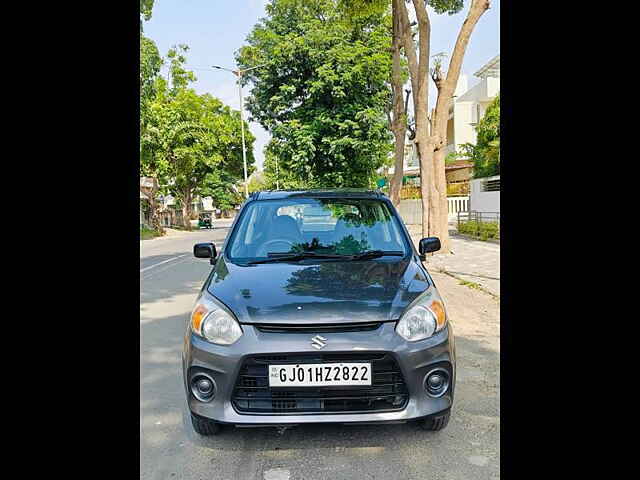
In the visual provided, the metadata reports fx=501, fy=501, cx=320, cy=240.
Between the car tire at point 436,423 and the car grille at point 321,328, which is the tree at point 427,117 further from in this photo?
the car grille at point 321,328

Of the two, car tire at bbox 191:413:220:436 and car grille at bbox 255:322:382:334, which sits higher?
car grille at bbox 255:322:382:334

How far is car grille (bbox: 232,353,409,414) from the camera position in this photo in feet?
8.94

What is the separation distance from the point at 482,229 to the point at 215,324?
15.7m

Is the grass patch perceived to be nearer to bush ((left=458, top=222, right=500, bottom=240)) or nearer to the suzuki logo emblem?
the suzuki logo emblem

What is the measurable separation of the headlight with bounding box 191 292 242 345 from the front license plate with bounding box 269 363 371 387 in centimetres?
30

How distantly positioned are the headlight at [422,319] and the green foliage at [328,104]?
11.7m

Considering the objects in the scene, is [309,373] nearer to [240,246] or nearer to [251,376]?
[251,376]

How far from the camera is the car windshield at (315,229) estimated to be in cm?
385

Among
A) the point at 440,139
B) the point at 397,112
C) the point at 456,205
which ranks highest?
the point at 397,112

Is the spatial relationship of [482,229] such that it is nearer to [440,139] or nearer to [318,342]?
[440,139]

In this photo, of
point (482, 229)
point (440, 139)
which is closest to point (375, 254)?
point (440, 139)

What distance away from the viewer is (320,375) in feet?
8.85

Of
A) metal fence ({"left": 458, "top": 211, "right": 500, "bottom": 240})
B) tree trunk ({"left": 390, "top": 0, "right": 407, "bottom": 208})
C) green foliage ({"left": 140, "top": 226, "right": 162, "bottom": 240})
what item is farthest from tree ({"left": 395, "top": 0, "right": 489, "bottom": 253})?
green foliage ({"left": 140, "top": 226, "right": 162, "bottom": 240})
